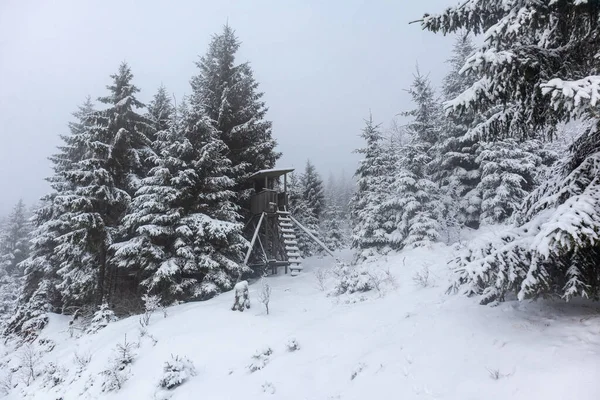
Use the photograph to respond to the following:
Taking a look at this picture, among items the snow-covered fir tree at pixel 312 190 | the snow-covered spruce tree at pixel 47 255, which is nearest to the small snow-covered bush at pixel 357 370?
the snow-covered spruce tree at pixel 47 255

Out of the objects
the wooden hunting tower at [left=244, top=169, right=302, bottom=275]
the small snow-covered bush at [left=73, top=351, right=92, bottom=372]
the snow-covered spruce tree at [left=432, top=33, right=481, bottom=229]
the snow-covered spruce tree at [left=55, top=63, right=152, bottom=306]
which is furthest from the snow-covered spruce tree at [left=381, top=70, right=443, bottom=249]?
the small snow-covered bush at [left=73, top=351, right=92, bottom=372]

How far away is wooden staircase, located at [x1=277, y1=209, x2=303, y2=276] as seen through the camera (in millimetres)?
17953

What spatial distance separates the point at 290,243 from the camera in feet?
61.7

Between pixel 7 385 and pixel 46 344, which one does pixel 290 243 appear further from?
pixel 7 385

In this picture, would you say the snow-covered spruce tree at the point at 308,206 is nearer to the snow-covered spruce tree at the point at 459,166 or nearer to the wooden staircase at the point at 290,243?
the wooden staircase at the point at 290,243

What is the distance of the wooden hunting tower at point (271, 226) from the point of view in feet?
61.7

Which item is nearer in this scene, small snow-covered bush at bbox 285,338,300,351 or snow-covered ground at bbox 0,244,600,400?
snow-covered ground at bbox 0,244,600,400

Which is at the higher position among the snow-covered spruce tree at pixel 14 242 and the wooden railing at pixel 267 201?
the wooden railing at pixel 267 201

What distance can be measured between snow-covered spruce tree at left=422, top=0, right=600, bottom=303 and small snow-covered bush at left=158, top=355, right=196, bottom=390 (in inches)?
257

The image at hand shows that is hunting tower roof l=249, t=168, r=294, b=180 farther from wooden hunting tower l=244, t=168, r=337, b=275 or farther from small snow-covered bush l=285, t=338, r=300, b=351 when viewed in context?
small snow-covered bush l=285, t=338, r=300, b=351

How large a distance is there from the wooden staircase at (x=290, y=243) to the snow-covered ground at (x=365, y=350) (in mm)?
5090

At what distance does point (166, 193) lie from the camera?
14648 mm

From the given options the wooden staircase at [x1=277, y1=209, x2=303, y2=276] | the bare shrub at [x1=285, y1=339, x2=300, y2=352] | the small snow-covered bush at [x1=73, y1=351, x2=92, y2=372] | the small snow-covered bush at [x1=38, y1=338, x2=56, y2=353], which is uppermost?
the wooden staircase at [x1=277, y1=209, x2=303, y2=276]

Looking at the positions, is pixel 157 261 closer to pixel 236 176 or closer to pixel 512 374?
pixel 236 176
